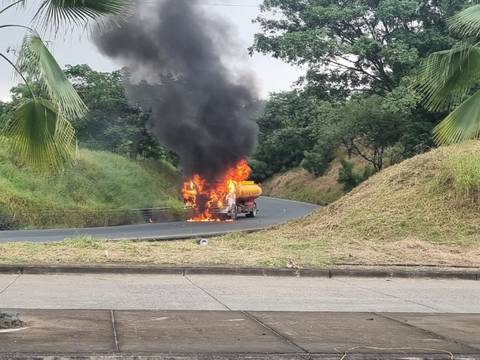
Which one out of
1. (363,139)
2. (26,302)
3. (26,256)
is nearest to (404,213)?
(26,256)

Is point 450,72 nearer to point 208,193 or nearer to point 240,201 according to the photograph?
point 240,201

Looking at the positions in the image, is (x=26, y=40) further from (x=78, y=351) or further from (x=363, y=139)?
(x=363, y=139)

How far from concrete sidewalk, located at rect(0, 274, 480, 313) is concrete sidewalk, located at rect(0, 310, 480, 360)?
702 mm

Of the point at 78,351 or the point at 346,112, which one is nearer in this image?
the point at 78,351

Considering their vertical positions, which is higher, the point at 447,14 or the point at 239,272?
the point at 447,14

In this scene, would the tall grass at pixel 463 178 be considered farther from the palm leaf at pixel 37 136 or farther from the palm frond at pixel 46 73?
the palm frond at pixel 46 73

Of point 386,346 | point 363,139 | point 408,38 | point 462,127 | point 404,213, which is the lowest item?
point 386,346

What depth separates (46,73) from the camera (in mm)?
6625

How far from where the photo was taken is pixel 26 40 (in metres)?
6.71

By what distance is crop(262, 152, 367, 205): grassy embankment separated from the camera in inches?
1772

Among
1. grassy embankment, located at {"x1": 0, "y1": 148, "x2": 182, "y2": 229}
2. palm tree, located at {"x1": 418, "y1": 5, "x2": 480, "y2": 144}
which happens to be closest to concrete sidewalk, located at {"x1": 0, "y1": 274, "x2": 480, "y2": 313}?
palm tree, located at {"x1": 418, "y1": 5, "x2": 480, "y2": 144}

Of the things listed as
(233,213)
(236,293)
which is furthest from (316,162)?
(236,293)

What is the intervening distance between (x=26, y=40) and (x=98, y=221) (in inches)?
708

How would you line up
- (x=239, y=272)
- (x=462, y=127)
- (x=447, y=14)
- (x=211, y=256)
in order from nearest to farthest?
(x=462, y=127) → (x=239, y=272) → (x=211, y=256) → (x=447, y=14)
